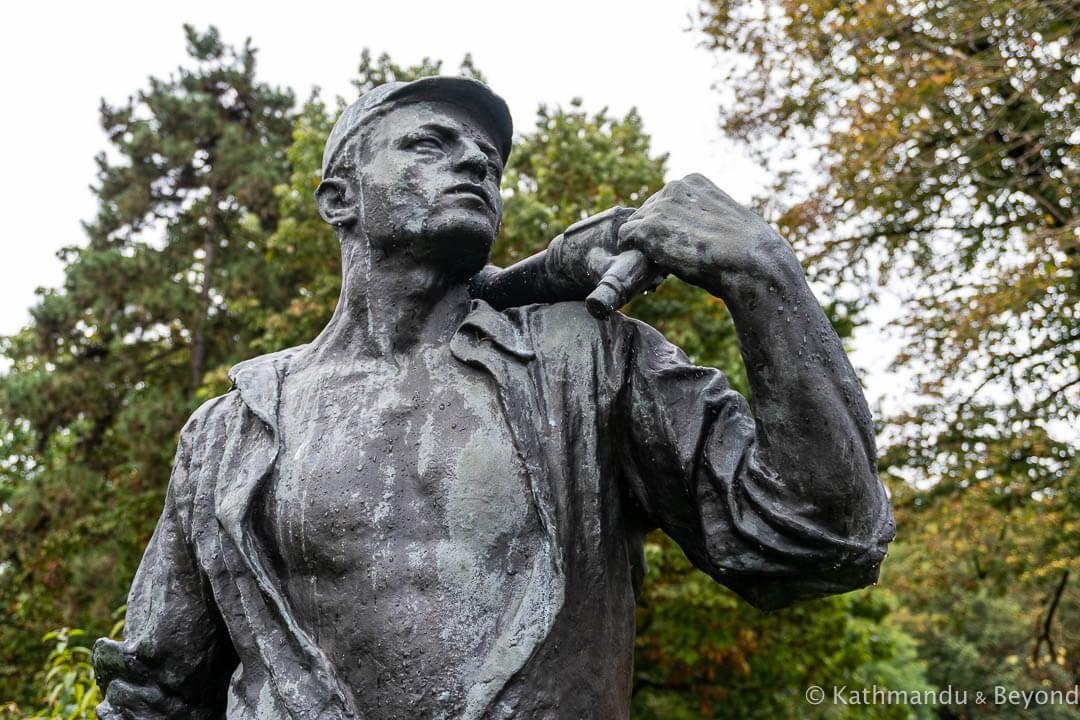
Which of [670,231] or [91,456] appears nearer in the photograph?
[670,231]

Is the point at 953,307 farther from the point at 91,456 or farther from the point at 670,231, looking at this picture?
the point at 91,456

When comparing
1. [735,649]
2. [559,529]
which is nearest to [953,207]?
[735,649]

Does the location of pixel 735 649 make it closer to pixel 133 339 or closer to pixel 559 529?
pixel 559 529

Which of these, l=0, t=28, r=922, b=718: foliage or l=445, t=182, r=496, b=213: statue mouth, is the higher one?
l=0, t=28, r=922, b=718: foliage

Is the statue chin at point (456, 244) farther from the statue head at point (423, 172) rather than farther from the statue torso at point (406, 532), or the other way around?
the statue torso at point (406, 532)

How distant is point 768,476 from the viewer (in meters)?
2.01

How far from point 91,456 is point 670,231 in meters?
16.5

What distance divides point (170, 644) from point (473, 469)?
886mm

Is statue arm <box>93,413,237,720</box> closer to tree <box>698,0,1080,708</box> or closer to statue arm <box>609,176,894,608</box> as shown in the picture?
statue arm <box>609,176,894,608</box>

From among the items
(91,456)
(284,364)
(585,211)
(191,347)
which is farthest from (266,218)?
(284,364)

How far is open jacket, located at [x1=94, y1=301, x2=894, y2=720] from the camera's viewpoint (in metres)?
2.00

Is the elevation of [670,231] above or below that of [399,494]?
above

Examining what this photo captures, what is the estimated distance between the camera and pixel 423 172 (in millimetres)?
2402

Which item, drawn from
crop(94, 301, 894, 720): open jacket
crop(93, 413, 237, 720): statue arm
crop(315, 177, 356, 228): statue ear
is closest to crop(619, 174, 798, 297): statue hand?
crop(94, 301, 894, 720): open jacket
